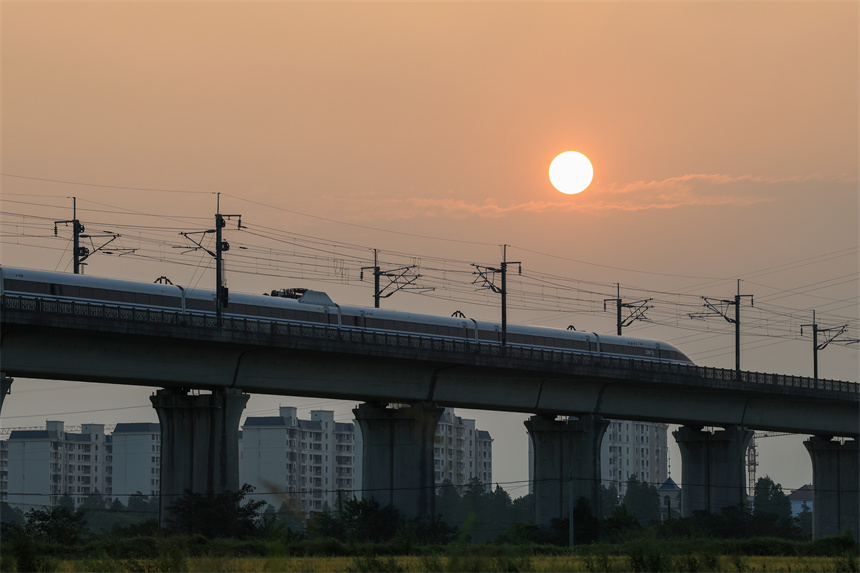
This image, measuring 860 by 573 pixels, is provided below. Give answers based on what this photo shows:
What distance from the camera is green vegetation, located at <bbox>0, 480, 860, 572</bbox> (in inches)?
1435

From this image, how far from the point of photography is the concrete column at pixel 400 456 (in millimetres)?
72625

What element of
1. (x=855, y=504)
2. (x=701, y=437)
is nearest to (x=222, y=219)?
(x=701, y=437)

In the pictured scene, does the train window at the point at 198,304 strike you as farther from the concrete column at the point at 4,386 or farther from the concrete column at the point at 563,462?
the concrete column at the point at 563,462

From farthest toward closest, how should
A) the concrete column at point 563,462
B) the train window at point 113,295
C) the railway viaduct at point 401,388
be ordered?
the concrete column at point 563,462, the train window at point 113,295, the railway viaduct at point 401,388

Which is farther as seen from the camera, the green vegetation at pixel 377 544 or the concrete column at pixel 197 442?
the concrete column at pixel 197 442

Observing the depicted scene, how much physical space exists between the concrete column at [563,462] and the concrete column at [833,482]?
100 ft

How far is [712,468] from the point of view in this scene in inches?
3789

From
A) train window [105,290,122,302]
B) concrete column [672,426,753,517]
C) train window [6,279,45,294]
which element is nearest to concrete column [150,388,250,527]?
train window [105,290,122,302]

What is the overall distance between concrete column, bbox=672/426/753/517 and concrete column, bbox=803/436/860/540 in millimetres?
13224

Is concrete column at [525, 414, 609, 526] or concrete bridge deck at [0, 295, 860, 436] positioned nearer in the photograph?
concrete bridge deck at [0, 295, 860, 436]

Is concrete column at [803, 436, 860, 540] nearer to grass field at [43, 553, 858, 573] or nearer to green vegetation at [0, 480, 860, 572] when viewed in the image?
green vegetation at [0, 480, 860, 572]

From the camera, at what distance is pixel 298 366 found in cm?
6944

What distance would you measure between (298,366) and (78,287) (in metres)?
12.6

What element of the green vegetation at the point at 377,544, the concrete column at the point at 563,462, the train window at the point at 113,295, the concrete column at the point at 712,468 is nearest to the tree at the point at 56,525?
the green vegetation at the point at 377,544
